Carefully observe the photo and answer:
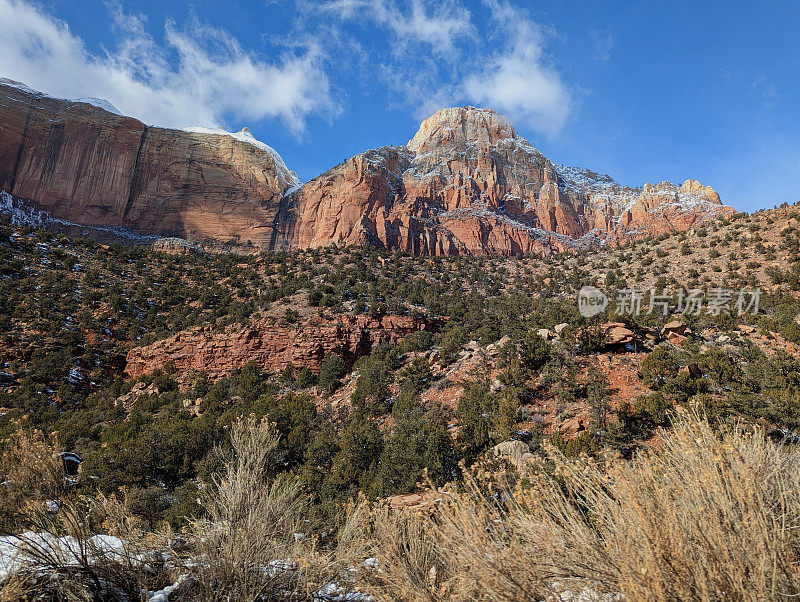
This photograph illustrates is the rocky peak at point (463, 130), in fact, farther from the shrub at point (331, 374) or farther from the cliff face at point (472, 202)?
the shrub at point (331, 374)

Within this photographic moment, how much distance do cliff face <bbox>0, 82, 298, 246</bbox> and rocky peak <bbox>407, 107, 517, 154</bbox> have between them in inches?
1390

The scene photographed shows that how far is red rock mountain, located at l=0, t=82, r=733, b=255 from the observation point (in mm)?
61500

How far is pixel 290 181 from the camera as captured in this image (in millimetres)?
80250

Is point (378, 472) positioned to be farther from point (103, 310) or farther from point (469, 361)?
point (103, 310)

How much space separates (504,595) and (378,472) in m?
6.79

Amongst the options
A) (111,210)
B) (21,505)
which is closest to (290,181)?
(111,210)

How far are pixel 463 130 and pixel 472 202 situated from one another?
21597 millimetres

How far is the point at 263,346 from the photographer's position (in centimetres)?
2025

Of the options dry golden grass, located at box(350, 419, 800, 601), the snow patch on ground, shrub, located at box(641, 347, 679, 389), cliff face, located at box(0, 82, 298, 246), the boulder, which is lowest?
the boulder

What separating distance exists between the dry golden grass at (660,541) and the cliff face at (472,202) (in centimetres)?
5723

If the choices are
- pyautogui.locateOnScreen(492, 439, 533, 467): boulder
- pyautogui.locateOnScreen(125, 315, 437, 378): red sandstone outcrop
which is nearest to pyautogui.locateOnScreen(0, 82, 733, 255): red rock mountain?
pyautogui.locateOnScreen(125, 315, 437, 378): red sandstone outcrop

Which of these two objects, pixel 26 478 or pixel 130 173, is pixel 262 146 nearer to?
pixel 130 173

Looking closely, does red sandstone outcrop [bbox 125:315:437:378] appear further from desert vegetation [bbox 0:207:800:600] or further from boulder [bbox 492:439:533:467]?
boulder [bbox 492:439:533:467]

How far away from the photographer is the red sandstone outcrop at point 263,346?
19906mm
